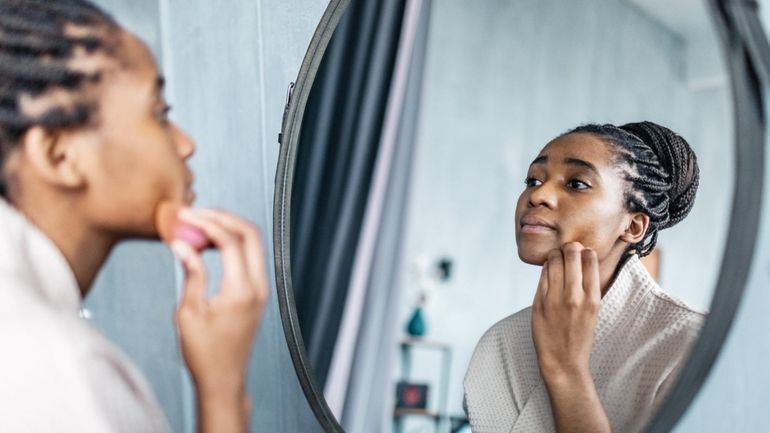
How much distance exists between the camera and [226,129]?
73 cm

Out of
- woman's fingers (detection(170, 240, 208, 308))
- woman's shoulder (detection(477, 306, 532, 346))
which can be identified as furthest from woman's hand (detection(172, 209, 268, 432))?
woman's shoulder (detection(477, 306, 532, 346))

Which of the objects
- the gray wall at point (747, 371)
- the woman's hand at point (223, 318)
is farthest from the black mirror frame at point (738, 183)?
the woman's hand at point (223, 318)

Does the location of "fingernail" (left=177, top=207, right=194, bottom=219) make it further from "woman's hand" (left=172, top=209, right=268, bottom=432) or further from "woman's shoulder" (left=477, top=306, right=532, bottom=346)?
"woman's shoulder" (left=477, top=306, right=532, bottom=346)

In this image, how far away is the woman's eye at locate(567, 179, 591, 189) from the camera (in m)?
0.51

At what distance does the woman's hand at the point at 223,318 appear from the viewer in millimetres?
452

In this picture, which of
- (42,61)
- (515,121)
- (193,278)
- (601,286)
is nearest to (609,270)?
(601,286)

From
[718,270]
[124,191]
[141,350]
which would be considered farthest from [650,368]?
[141,350]

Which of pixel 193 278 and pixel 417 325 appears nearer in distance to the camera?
pixel 193 278

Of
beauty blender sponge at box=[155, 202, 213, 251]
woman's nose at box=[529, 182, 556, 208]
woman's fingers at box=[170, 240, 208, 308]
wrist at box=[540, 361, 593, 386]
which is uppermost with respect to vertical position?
woman's nose at box=[529, 182, 556, 208]

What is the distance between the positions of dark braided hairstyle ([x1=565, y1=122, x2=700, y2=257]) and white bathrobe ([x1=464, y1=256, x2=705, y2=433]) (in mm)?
29

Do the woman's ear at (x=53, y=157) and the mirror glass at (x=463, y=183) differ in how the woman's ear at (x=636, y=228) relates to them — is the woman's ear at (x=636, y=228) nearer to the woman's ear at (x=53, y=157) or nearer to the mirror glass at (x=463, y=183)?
the mirror glass at (x=463, y=183)

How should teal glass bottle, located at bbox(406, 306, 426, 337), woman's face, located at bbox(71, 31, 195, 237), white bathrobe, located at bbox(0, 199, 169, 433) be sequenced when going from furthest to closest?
teal glass bottle, located at bbox(406, 306, 426, 337) → woman's face, located at bbox(71, 31, 195, 237) → white bathrobe, located at bbox(0, 199, 169, 433)

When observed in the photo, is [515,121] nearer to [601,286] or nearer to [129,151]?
[601,286]

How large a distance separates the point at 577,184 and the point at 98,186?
29 centimetres
